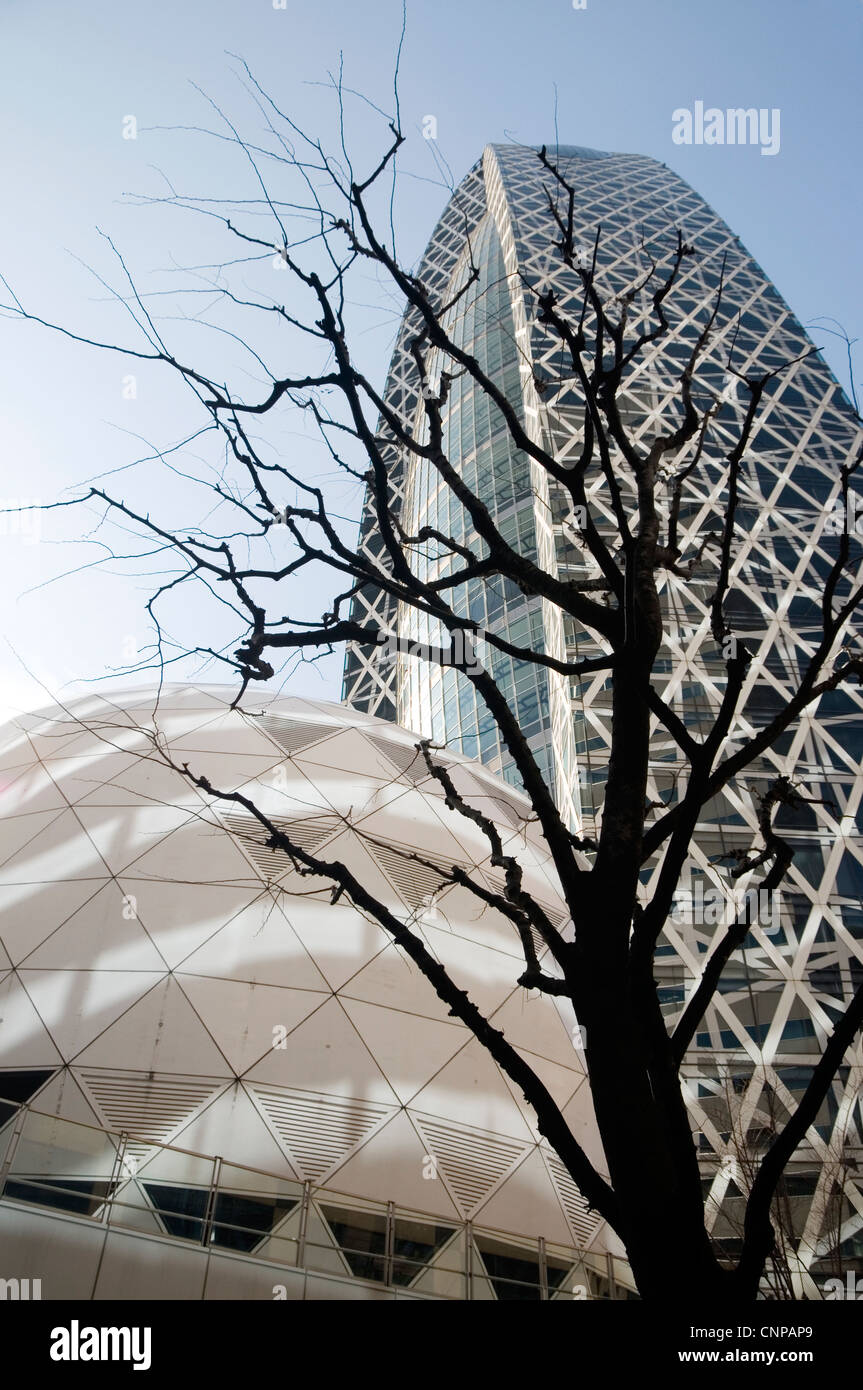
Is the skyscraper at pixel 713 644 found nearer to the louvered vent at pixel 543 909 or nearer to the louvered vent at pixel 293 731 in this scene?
the louvered vent at pixel 293 731

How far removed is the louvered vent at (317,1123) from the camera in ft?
31.5

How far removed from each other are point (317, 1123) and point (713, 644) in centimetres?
2293

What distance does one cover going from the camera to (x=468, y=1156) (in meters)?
10.3

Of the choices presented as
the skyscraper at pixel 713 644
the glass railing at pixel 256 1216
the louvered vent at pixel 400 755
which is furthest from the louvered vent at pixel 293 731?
the glass railing at pixel 256 1216

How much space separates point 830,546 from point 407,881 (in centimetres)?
2728

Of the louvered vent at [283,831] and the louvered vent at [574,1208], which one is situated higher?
the louvered vent at [283,831]

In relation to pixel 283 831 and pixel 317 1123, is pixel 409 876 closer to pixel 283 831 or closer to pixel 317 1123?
pixel 283 831

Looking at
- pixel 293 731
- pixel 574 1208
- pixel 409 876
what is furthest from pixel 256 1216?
pixel 293 731

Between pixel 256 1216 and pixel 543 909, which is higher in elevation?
pixel 543 909

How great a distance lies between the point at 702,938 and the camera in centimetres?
2408

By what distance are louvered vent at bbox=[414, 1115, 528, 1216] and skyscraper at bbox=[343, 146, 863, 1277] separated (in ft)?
14.9

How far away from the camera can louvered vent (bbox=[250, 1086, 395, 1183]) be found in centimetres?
961

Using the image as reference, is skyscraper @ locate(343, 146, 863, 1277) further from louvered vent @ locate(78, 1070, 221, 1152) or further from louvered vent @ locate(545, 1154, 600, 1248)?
louvered vent @ locate(78, 1070, 221, 1152)

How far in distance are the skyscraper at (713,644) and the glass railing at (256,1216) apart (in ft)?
17.8
